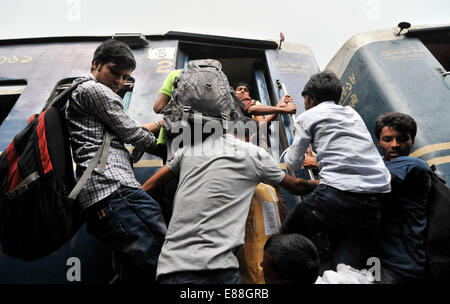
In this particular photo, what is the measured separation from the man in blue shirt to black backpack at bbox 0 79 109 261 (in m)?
2.23

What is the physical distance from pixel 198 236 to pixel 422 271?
167cm

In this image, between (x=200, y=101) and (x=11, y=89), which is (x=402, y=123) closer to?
(x=200, y=101)

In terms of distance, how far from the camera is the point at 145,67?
4.54 metres

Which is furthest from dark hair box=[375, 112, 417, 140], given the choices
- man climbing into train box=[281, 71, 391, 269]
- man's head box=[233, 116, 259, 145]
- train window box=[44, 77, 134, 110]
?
train window box=[44, 77, 134, 110]

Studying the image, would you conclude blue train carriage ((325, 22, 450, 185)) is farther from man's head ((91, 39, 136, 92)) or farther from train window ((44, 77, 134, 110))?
train window ((44, 77, 134, 110))

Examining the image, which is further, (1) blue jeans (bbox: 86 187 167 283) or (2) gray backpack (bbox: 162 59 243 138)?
(2) gray backpack (bbox: 162 59 243 138)

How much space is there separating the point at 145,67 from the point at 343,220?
3896mm

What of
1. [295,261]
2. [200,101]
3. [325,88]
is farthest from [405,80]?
[295,261]

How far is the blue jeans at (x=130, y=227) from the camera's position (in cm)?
167

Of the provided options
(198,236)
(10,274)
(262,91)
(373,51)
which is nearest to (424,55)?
(373,51)

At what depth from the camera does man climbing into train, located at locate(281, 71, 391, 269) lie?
195 centimetres

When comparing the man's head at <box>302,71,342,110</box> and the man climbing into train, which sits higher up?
the man's head at <box>302,71,342,110</box>

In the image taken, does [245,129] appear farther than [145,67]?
No
